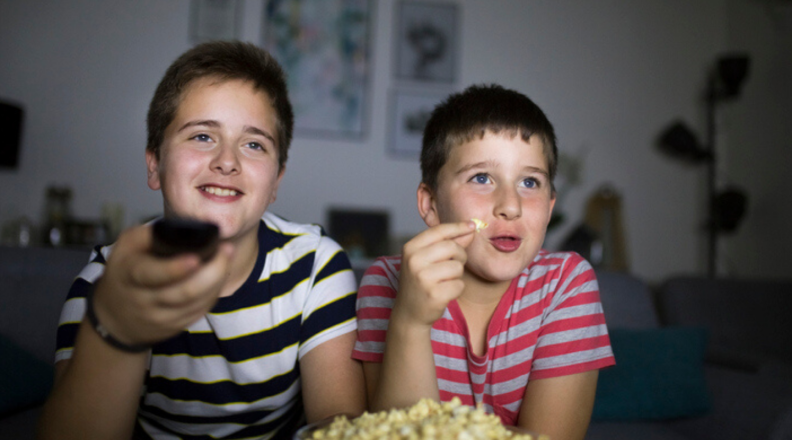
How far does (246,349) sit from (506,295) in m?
0.48

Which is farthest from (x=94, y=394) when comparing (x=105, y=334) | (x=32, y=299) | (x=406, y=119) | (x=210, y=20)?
(x=210, y=20)

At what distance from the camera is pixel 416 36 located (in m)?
3.53

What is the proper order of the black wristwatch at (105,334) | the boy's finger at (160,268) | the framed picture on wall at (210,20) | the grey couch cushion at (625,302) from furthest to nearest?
the framed picture on wall at (210,20), the grey couch cushion at (625,302), the black wristwatch at (105,334), the boy's finger at (160,268)

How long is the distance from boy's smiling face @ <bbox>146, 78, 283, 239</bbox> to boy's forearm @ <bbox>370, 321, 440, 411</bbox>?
0.34m

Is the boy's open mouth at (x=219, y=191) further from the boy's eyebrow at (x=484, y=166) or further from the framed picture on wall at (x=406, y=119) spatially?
the framed picture on wall at (x=406, y=119)

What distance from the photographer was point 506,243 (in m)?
0.93

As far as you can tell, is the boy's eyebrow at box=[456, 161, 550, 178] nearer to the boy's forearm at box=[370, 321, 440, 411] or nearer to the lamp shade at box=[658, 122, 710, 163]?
the boy's forearm at box=[370, 321, 440, 411]

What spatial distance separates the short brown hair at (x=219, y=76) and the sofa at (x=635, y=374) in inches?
31.6

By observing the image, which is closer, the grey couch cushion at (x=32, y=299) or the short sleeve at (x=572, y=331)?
the short sleeve at (x=572, y=331)

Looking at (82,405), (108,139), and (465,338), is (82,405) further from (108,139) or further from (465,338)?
(108,139)

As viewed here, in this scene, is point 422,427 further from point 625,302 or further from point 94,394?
point 625,302

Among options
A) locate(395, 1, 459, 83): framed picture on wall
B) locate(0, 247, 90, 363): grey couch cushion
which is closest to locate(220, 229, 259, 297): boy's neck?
locate(0, 247, 90, 363): grey couch cushion

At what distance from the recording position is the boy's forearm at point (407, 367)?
756 mm

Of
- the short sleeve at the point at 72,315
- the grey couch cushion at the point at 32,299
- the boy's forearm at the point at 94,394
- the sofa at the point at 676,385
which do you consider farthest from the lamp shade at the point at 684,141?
the boy's forearm at the point at 94,394
